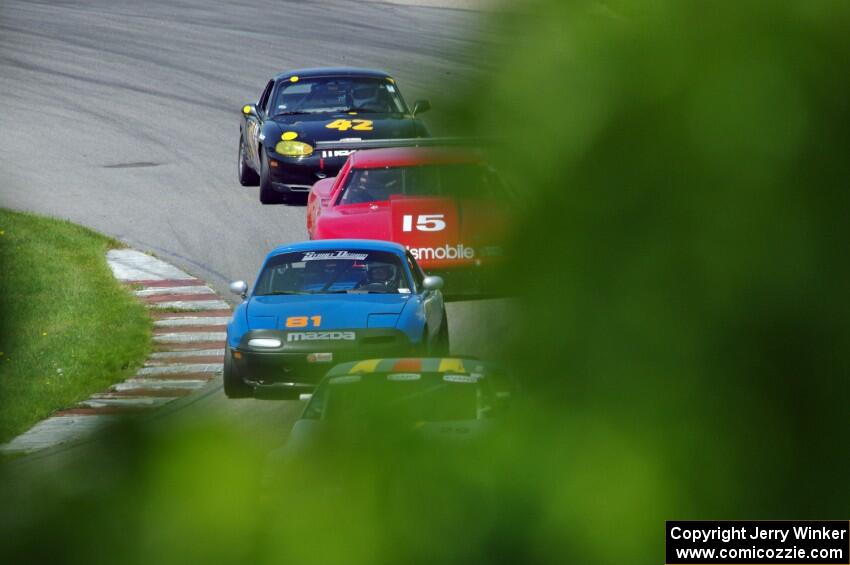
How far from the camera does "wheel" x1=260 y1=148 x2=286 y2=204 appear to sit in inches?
750

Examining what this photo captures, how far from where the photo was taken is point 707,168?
87 centimetres

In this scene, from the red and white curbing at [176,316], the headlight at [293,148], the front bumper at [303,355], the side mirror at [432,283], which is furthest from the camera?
the headlight at [293,148]

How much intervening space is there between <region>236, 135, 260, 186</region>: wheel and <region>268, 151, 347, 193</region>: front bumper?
2454mm

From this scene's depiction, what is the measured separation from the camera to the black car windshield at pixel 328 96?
18953 mm

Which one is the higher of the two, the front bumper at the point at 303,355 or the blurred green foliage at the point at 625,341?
the blurred green foliage at the point at 625,341

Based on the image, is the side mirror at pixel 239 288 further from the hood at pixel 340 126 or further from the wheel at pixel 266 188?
the wheel at pixel 266 188

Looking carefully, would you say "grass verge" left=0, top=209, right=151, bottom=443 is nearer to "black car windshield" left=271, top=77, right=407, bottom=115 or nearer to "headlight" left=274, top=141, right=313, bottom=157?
"headlight" left=274, top=141, right=313, bottom=157

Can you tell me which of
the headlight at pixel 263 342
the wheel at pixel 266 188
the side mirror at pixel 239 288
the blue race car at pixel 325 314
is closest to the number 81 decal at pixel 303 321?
the blue race car at pixel 325 314

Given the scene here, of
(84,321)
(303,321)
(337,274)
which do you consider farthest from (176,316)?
(303,321)

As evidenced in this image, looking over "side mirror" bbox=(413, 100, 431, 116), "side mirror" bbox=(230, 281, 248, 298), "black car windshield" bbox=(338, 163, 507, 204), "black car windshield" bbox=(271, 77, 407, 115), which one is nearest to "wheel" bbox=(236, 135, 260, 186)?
"black car windshield" bbox=(271, 77, 407, 115)

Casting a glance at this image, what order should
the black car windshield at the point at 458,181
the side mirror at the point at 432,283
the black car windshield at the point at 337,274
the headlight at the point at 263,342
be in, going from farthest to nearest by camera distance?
the black car windshield at the point at 337,274 → the side mirror at the point at 432,283 → the headlight at the point at 263,342 → the black car windshield at the point at 458,181

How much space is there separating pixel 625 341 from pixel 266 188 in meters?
18.8

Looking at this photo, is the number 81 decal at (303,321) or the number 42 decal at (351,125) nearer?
the number 81 decal at (303,321)

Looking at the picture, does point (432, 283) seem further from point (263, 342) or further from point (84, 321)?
point (84, 321)
